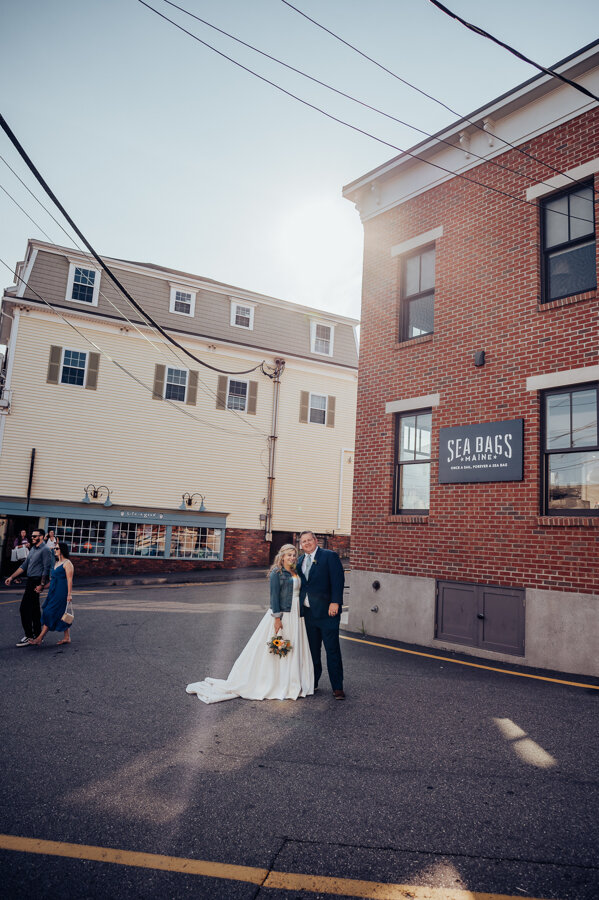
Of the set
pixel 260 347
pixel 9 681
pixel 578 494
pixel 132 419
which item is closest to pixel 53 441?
pixel 132 419

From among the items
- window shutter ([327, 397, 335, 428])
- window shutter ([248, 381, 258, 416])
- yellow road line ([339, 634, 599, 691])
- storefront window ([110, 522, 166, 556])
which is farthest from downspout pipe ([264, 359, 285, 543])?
yellow road line ([339, 634, 599, 691])

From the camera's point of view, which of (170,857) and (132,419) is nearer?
(170,857)

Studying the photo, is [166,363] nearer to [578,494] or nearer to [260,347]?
[260,347]

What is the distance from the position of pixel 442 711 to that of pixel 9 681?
5063 mm

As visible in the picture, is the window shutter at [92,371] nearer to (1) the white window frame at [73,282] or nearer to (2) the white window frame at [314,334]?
(1) the white window frame at [73,282]

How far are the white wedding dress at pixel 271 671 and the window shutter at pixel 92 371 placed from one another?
56.0 ft

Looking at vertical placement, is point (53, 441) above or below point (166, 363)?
below

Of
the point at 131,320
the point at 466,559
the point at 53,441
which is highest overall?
the point at 131,320

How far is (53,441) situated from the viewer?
2073 centimetres

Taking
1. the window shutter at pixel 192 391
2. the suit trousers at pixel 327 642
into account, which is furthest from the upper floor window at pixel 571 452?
the window shutter at pixel 192 391

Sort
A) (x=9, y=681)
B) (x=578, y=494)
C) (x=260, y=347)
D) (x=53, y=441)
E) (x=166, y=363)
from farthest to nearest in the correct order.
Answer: (x=260, y=347) < (x=166, y=363) < (x=53, y=441) < (x=578, y=494) < (x=9, y=681)

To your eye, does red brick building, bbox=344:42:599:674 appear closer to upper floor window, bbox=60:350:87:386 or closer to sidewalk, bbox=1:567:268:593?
sidewalk, bbox=1:567:268:593

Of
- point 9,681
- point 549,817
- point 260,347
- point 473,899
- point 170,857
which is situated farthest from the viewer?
point 260,347

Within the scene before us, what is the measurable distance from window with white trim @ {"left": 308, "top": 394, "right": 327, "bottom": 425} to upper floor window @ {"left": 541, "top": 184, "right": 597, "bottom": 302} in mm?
16503
